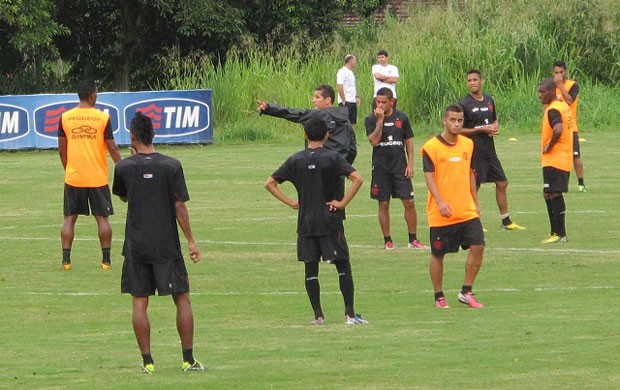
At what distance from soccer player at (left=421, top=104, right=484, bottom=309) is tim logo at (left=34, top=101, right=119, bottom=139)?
22.4 meters

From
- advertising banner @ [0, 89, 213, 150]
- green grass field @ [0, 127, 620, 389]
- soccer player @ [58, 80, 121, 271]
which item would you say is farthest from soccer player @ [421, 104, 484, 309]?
advertising banner @ [0, 89, 213, 150]

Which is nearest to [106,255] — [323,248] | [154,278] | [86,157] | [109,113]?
[86,157]

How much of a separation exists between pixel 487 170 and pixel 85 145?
5802 mm

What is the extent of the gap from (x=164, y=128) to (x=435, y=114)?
7701 mm

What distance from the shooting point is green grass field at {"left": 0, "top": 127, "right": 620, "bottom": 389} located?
10117 millimetres

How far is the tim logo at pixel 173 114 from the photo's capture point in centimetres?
3562

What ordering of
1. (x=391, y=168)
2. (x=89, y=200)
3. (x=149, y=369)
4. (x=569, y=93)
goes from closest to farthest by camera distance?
(x=149, y=369) < (x=89, y=200) < (x=391, y=168) < (x=569, y=93)

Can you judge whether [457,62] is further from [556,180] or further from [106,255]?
[106,255]

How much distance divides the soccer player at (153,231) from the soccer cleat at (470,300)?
3759mm

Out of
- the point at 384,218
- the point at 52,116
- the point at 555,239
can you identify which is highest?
the point at 384,218

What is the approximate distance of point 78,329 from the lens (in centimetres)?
1255

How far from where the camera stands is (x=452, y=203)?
1341 cm

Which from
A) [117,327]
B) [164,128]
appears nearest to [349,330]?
[117,327]

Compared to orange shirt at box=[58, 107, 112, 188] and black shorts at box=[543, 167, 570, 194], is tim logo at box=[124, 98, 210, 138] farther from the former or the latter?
orange shirt at box=[58, 107, 112, 188]
